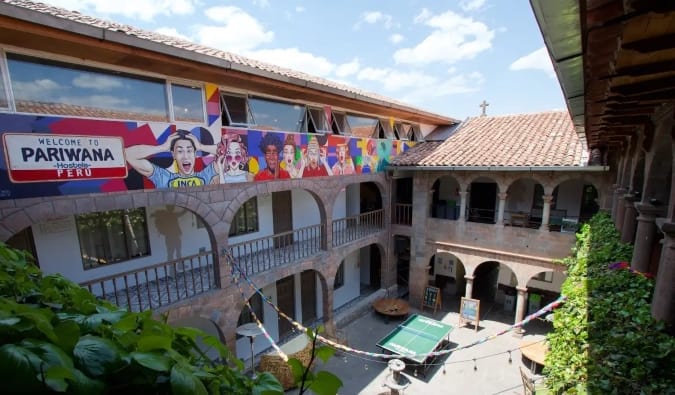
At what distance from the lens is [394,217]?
14531 mm

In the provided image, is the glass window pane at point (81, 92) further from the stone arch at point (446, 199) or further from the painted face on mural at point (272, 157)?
the stone arch at point (446, 199)

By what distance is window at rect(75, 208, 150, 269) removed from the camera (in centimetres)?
749

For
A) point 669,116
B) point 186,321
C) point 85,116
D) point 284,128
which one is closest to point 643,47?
point 669,116

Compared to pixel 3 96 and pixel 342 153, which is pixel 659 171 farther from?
pixel 3 96

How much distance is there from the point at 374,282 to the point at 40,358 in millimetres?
15949

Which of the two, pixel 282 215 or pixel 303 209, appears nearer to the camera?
pixel 282 215

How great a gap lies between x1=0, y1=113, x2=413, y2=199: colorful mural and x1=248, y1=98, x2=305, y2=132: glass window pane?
13.0 inches

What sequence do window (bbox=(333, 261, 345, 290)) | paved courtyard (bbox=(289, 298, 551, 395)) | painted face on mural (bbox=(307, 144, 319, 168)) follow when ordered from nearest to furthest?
paved courtyard (bbox=(289, 298, 551, 395)), painted face on mural (bbox=(307, 144, 319, 168)), window (bbox=(333, 261, 345, 290))

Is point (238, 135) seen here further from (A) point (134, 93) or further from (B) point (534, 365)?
(B) point (534, 365)

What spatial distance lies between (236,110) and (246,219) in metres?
3.79

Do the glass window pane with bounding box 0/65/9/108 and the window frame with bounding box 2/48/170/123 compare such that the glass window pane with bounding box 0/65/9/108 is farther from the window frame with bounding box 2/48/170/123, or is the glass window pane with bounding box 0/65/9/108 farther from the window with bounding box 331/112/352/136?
the window with bounding box 331/112/352/136

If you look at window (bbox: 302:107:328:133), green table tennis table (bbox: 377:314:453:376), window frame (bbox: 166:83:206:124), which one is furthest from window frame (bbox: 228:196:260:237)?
green table tennis table (bbox: 377:314:453:376)

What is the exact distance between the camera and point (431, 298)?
537 inches

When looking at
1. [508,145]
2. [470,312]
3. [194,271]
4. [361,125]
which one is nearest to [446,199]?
[508,145]
